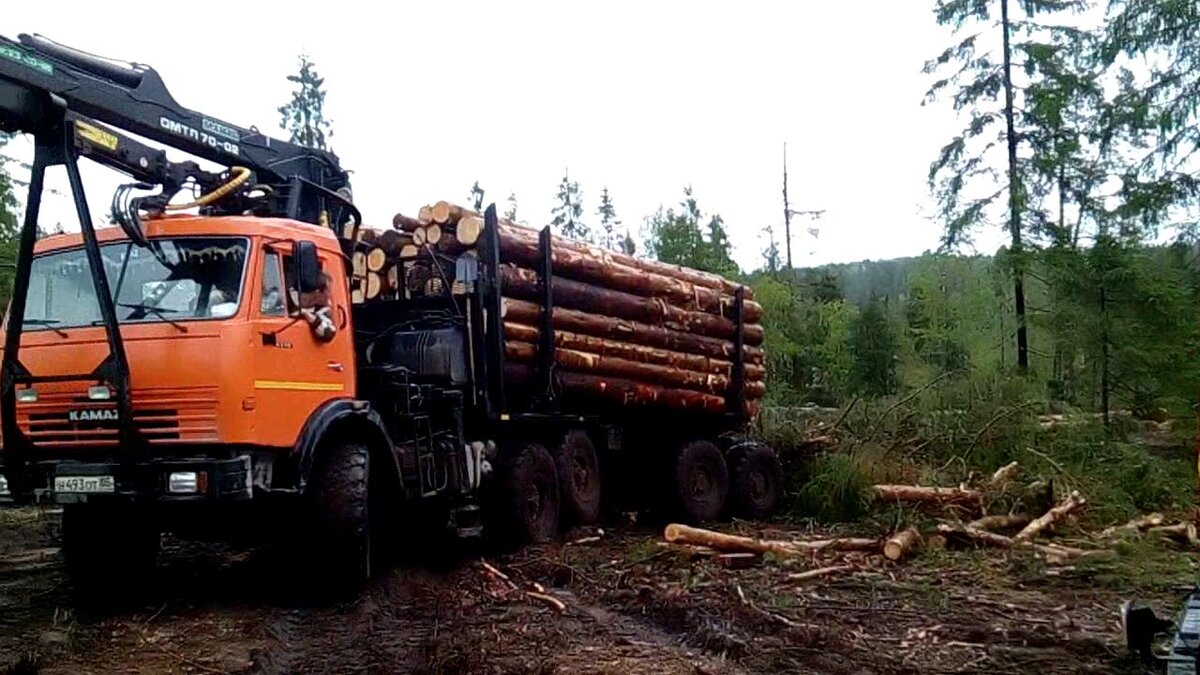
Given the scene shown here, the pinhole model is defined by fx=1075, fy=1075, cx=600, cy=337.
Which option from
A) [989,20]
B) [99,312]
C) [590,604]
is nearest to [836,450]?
[590,604]

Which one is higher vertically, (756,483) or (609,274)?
(609,274)

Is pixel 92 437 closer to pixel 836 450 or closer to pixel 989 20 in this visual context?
pixel 836 450

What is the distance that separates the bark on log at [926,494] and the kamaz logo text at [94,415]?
8.23 metres

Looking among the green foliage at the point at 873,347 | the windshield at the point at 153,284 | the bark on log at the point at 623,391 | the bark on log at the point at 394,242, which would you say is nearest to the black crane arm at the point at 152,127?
the bark on log at the point at 394,242

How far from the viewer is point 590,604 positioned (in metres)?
8.09

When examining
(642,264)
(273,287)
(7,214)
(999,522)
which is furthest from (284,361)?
(7,214)

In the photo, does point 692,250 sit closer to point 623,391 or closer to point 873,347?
point 873,347

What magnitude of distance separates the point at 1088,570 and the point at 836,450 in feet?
18.9

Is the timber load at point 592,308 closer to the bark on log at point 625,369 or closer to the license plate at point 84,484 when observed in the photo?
the bark on log at point 625,369

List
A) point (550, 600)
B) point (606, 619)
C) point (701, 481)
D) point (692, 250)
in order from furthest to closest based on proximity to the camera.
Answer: point (692, 250), point (701, 481), point (550, 600), point (606, 619)

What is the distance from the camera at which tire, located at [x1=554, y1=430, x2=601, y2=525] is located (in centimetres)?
1152

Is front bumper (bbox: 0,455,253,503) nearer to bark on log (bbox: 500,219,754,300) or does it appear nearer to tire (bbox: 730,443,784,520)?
bark on log (bbox: 500,219,754,300)

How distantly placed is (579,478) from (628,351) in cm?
155

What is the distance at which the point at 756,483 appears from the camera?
14.4 metres
